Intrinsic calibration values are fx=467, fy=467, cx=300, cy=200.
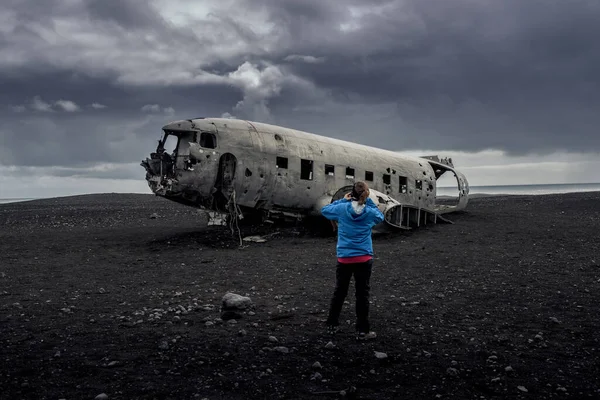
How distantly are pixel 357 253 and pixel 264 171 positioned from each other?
10.7 m

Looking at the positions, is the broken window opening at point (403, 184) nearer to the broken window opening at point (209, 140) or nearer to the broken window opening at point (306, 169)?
the broken window opening at point (306, 169)

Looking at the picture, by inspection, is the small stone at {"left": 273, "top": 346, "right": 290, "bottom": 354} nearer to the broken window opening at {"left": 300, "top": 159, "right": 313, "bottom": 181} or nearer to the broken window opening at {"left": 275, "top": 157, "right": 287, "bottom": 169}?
the broken window opening at {"left": 275, "top": 157, "right": 287, "bottom": 169}

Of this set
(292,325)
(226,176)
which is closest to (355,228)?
(292,325)

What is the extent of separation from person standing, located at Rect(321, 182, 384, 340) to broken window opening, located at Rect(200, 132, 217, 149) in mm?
10088

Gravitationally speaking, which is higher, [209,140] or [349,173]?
[209,140]

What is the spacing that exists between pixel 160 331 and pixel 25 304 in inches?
148

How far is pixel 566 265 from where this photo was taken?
1300 centimetres

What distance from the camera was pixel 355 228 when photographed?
7.45 meters

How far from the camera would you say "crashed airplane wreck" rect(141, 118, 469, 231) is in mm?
16359

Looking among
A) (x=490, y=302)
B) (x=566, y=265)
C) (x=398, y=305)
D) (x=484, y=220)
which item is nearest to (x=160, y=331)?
(x=398, y=305)

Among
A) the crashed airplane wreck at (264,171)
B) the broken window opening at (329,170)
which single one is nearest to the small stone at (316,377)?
the crashed airplane wreck at (264,171)

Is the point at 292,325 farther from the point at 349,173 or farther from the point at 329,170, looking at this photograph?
the point at 349,173

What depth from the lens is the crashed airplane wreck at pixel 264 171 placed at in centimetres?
1636

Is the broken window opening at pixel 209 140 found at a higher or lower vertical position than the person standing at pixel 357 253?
higher
